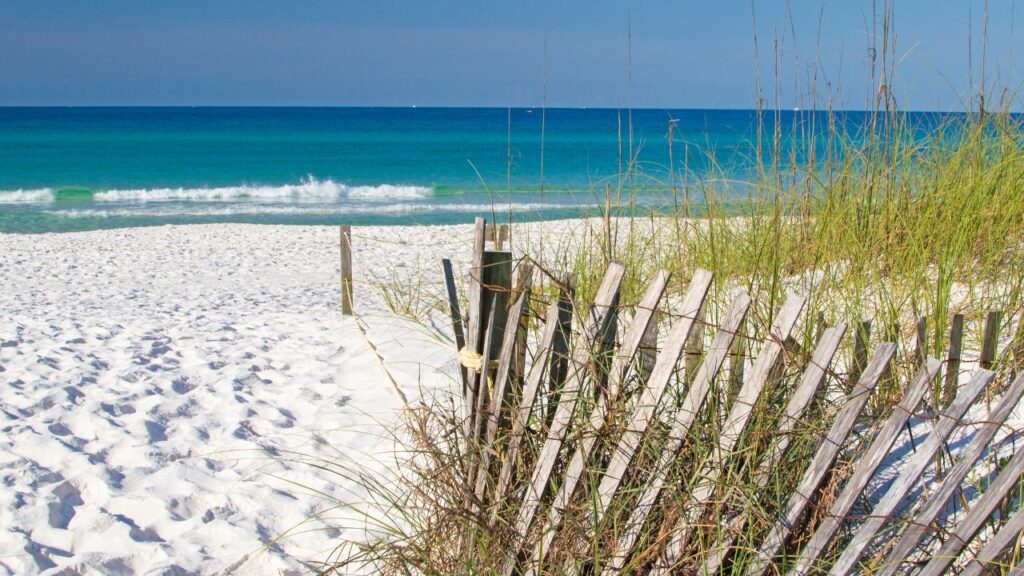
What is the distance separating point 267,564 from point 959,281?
2550 mm

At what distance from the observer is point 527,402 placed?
1.81 meters

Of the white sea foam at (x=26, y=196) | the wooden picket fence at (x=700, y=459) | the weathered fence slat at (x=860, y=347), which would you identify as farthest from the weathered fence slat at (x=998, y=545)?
the white sea foam at (x=26, y=196)

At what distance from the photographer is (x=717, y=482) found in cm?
163

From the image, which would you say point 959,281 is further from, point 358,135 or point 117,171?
point 358,135

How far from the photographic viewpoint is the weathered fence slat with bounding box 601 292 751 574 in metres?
1.57

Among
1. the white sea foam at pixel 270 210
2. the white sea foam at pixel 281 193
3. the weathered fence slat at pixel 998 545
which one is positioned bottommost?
the weathered fence slat at pixel 998 545

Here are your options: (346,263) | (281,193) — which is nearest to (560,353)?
(346,263)

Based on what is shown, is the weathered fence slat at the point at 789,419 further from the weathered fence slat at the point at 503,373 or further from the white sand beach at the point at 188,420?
the white sand beach at the point at 188,420

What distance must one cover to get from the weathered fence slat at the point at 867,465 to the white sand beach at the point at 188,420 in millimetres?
1169

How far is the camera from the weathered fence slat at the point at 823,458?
56.6 inches

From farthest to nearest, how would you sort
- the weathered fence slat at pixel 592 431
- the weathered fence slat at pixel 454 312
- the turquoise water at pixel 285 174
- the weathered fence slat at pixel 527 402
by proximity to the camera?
the turquoise water at pixel 285 174, the weathered fence slat at pixel 454 312, the weathered fence slat at pixel 527 402, the weathered fence slat at pixel 592 431

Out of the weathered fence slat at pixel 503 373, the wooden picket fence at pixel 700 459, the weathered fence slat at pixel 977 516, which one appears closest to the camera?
the weathered fence slat at pixel 977 516

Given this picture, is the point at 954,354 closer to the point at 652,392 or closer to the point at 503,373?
the point at 652,392

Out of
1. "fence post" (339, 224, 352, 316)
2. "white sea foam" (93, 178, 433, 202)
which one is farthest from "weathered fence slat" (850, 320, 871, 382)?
"white sea foam" (93, 178, 433, 202)
